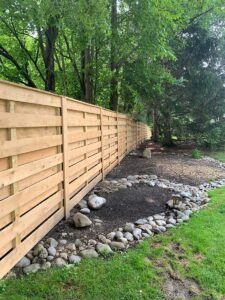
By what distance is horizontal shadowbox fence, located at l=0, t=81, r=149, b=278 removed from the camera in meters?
2.26

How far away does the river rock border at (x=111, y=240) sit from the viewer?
2.70 metres

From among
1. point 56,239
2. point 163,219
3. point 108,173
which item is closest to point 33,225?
point 56,239

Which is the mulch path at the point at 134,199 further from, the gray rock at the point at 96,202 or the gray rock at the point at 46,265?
the gray rock at the point at 46,265

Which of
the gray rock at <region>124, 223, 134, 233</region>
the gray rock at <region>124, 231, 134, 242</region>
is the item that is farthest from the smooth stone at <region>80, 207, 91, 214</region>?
the gray rock at <region>124, 231, 134, 242</region>

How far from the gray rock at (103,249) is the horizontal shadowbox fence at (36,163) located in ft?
2.01

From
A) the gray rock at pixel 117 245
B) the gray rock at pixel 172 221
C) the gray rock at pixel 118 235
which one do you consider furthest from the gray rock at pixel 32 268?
the gray rock at pixel 172 221

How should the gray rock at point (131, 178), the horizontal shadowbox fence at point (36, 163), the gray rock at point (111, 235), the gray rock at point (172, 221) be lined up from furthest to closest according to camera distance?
the gray rock at point (131, 178)
the gray rock at point (172, 221)
the gray rock at point (111, 235)
the horizontal shadowbox fence at point (36, 163)

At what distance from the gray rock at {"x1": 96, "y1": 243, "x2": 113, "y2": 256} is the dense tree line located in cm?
378

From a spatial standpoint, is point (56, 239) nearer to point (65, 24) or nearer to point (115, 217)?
point (115, 217)

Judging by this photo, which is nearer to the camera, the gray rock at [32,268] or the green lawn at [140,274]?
the green lawn at [140,274]

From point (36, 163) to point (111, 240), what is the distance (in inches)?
48.7

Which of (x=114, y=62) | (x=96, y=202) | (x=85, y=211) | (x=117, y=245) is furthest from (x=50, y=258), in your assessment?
(x=114, y=62)

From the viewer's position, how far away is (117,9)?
7.69m

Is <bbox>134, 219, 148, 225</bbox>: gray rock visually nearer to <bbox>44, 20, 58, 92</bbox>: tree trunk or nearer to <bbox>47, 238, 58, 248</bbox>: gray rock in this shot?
<bbox>47, 238, 58, 248</bbox>: gray rock
